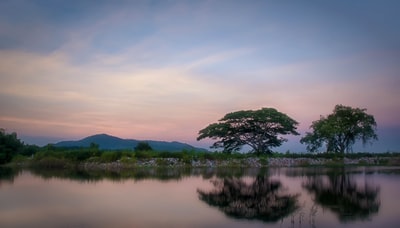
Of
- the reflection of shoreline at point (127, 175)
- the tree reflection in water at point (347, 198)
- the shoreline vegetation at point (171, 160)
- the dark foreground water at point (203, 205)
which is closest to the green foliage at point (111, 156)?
the shoreline vegetation at point (171, 160)

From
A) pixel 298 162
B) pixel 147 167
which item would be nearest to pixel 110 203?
pixel 147 167

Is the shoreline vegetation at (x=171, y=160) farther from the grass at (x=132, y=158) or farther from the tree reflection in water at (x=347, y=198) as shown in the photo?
the tree reflection in water at (x=347, y=198)

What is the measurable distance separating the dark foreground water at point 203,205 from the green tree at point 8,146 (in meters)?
24.0

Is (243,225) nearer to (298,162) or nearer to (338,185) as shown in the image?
(338,185)

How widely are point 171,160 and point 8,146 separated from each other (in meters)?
20.6

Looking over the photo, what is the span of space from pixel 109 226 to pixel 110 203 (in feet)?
14.6

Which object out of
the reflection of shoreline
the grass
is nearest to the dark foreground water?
the reflection of shoreline

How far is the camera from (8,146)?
45469 mm

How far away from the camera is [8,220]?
499 inches

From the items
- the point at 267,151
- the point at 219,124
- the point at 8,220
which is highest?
the point at 219,124

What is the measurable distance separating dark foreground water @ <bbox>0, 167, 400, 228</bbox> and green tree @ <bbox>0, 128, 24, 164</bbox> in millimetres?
24015

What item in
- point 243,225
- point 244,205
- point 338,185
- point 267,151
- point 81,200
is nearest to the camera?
point 243,225

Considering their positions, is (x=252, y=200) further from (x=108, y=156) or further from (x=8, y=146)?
(x=8, y=146)

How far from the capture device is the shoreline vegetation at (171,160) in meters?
38.8
